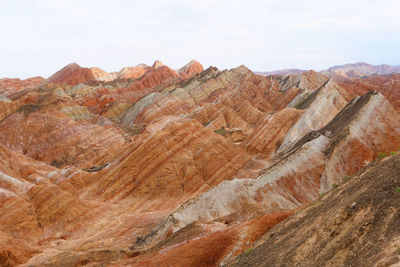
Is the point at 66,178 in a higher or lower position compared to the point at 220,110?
lower

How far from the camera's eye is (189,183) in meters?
43.3

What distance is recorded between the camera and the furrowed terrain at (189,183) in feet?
50.7

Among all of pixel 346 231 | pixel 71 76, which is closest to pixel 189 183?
pixel 346 231

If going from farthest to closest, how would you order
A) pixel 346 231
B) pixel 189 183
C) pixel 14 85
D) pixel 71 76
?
1. pixel 14 85
2. pixel 71 76
3. pixel 189 183
4. pixel 346 231

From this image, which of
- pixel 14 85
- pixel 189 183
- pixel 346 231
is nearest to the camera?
pixel 346 231

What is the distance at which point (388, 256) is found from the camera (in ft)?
24.1

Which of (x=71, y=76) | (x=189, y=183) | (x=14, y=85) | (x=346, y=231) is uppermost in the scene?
(x=14, y=85)

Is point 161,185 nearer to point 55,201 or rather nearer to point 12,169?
point 55,201

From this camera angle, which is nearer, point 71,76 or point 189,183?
point 189,183

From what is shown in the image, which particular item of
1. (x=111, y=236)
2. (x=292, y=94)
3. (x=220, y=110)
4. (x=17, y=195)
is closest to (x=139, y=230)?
(x=111, y=236)

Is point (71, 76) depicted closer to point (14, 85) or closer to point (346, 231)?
point (14, 85)

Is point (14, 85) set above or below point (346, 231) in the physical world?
above

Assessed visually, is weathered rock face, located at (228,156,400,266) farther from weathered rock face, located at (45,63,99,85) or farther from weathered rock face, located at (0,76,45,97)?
weathered rock face, located at (45,63,99,85)

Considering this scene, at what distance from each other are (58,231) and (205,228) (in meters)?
19.8
